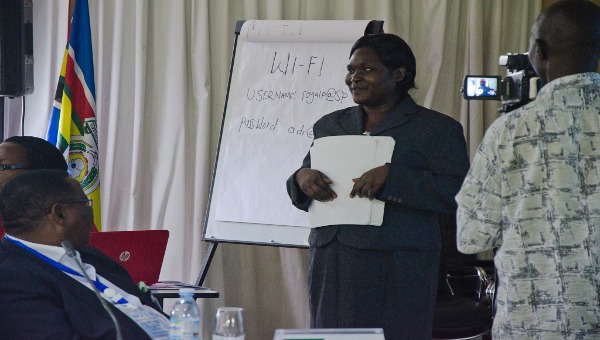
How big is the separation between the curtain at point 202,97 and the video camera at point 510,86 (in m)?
2.06

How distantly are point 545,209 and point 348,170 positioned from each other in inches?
36.3

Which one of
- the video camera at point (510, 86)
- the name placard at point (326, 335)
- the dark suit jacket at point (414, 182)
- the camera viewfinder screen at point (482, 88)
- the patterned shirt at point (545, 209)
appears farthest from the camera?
the dark suit jacket at point (414, 182)

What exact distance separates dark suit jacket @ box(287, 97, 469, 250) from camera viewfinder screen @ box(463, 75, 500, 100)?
0.56 ft

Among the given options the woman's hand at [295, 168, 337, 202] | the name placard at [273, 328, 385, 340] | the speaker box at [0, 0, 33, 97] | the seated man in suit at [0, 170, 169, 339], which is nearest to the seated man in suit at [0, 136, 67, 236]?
the seated man in suit at [0, 170, 169, 339]

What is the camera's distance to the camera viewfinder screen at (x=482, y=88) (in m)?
2.51

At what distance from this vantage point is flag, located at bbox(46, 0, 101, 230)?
4.34 m

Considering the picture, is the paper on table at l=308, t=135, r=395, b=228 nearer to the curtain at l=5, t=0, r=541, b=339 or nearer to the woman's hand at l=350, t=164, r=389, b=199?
the woman's hand at l=350, t=164, r=389, b=199

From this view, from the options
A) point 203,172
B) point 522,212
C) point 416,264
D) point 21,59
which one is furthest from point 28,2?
point 522,212

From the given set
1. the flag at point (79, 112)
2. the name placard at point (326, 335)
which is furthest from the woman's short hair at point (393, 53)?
the flag at point (79, 112)

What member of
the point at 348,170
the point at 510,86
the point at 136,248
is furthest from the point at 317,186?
the point at 136,248

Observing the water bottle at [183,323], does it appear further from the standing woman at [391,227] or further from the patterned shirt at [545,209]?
the standing woman at [391,227]

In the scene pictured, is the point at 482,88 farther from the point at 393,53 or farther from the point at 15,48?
the point at 15,48

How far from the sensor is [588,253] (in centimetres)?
191

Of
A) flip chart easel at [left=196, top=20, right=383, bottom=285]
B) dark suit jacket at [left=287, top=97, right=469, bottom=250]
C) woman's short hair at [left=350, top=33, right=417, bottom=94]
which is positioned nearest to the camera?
dark suit jacket at [left=287, top=97, right=469, bottom=250]
